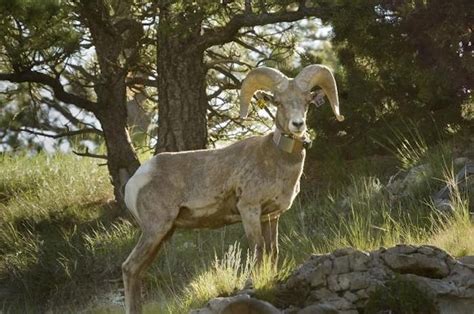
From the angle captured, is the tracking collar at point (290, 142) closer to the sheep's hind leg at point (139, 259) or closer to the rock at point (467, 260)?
the sheep's hind leg at point (139, 259)

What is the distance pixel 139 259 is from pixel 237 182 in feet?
3.58

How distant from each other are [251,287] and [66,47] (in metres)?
4.34

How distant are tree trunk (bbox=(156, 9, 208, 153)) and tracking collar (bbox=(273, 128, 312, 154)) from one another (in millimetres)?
4327

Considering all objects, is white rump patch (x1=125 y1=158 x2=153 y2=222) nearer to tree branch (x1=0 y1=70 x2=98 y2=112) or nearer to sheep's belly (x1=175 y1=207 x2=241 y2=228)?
sheep's belly (x1=175 y1=207 x2=241 y2=228)

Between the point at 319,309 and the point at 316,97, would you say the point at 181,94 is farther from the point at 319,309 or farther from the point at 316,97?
the point at 319,309

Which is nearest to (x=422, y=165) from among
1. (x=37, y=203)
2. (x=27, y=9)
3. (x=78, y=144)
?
(x=27, y=9)

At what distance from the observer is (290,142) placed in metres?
9.80

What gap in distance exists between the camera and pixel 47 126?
17.8m

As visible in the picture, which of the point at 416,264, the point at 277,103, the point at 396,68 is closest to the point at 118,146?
the point at 396,68

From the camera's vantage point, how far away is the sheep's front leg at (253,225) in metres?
9.81

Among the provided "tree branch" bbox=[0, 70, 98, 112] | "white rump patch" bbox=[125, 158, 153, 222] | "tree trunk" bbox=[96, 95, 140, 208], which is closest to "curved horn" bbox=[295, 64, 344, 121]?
"white rump patch" bbox=[125, 158, 153, 222]

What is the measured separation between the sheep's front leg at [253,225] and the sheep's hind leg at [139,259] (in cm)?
66

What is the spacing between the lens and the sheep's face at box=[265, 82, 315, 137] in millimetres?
9625

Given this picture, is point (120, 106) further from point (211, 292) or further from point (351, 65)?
point (211, 292)
